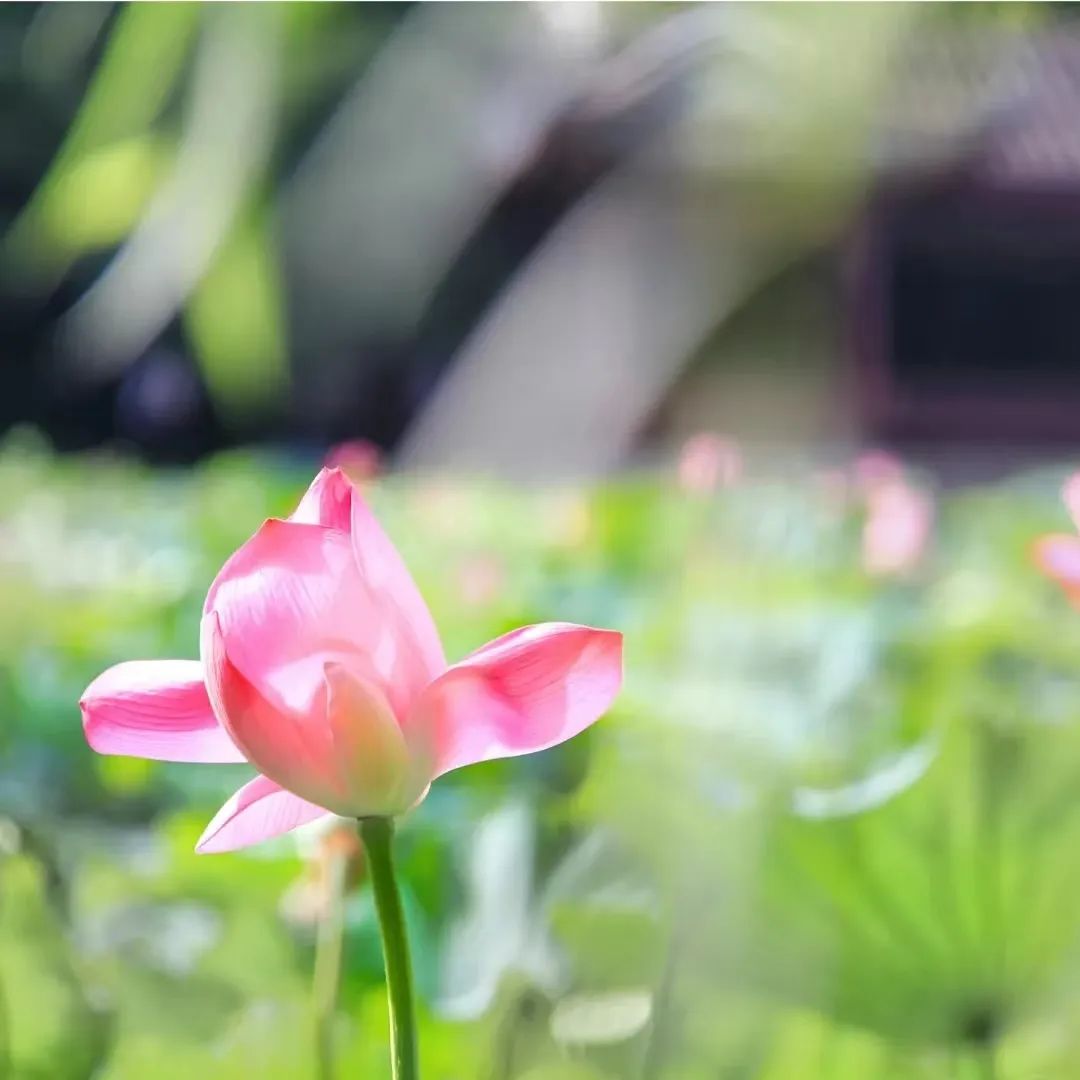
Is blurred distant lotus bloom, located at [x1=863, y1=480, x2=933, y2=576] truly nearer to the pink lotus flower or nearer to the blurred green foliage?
the blurred green foliage

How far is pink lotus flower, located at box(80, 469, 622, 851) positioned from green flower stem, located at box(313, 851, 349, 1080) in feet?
0.27

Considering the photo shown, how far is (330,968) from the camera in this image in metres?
0.30

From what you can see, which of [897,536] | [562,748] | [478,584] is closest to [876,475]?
[897,536]

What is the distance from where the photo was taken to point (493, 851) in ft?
1.34

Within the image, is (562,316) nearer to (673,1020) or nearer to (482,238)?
(673,1020)

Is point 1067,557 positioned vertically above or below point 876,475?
above

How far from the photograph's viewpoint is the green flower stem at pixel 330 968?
281mm

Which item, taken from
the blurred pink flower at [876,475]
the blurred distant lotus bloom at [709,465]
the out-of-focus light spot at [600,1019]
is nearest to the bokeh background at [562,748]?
the out-of-focus light spot at [600,1019]

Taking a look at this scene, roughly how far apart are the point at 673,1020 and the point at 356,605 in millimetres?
121

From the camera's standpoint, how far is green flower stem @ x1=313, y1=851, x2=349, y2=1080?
281mm

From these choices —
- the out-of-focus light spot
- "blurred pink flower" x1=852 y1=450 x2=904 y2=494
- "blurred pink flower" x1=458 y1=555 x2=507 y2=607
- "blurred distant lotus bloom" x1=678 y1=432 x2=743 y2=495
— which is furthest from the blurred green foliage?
"blurred pink flower" x1=852 y1=450 x2=904 y2=494

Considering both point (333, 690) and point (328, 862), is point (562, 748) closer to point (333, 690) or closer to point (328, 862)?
point (328, 862)

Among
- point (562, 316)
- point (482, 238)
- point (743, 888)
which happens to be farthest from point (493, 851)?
point (482, 238)

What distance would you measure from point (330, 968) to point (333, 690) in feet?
0.40
